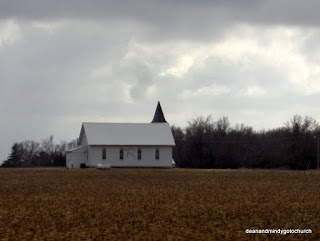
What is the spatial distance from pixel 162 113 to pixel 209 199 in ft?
264

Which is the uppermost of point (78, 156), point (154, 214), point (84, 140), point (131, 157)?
point (84, 140)

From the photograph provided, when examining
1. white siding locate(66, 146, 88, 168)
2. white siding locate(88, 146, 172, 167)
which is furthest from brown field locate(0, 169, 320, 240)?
white siding locate(66, 146, 88, 168)

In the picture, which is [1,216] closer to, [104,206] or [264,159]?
[104,206]

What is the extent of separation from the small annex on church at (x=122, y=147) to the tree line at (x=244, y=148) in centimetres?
1982

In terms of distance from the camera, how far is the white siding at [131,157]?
8912 cm

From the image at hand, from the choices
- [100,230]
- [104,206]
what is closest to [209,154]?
[104,206]

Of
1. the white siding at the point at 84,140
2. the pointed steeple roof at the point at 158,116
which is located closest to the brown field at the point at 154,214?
the white siding at the point at 84,140

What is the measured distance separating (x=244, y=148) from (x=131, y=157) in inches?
1487

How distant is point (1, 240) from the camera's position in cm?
1723

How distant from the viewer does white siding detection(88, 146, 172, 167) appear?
8912cm

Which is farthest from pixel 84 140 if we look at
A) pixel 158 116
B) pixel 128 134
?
pixel 158 116

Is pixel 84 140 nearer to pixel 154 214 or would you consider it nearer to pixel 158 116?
pixel 158 116

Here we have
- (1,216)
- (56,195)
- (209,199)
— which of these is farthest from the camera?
(56,195)

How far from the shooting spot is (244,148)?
122 meters
